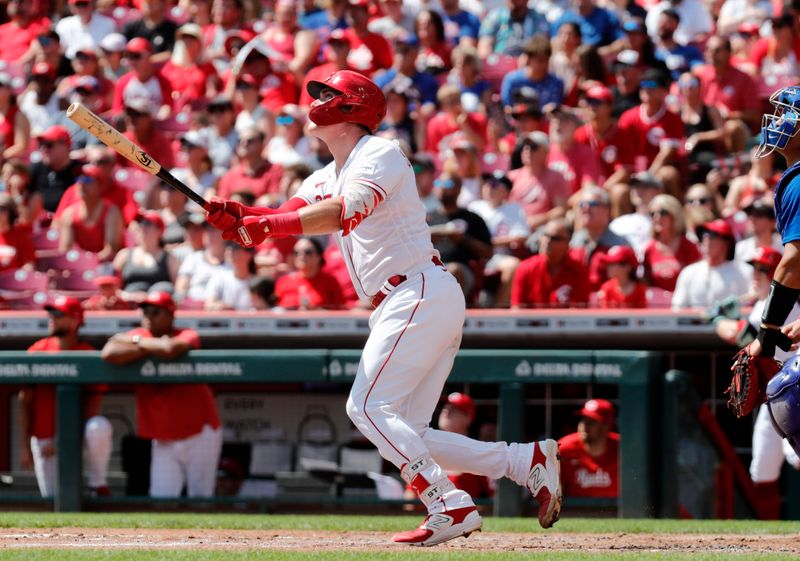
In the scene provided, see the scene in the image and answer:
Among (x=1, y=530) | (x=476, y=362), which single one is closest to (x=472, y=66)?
(x=476, y=362)

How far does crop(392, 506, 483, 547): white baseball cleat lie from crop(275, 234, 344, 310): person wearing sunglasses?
4.24m

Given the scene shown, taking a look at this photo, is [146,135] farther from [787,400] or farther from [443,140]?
[787,400]

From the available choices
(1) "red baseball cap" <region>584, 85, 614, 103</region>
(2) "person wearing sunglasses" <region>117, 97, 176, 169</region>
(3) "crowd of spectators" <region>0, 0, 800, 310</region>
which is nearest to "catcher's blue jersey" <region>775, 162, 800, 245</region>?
(3) "crowd of spectators" <region>0, 0, 800, 310</region>

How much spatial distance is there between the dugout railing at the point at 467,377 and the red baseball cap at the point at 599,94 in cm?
326

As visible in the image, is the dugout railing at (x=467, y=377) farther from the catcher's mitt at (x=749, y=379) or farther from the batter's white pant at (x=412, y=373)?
the catcher's mitt at (x=749, y=379)

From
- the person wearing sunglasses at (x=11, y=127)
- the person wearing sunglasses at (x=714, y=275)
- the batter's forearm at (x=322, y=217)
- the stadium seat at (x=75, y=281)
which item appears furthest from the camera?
the person wearing sunglasses at (x=11, y=127)

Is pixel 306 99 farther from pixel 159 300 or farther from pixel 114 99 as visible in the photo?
pixel 159 300

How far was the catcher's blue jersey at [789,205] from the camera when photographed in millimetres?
4926

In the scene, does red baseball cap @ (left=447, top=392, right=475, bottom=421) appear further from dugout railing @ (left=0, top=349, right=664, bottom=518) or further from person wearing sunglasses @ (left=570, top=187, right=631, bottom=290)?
person wearing sunglasses @ (left=570, top=187, right=631, bottom=290)

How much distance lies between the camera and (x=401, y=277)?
5.48m

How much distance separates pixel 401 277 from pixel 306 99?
7.34 m

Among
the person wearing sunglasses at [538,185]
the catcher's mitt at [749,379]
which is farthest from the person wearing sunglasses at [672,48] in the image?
the catcher's mitt at [749,379]

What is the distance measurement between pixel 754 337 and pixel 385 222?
3.03m

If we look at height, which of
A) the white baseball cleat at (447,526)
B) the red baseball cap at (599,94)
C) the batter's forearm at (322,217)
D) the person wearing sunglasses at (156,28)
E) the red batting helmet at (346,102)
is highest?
the person wearing sunglasses at (156,28)
